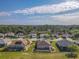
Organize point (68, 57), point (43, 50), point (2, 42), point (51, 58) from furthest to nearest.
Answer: point (2, 42), point (43, 50), point (68, 57), point (51, 58)

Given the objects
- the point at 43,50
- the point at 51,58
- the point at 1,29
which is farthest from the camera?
the point at 1,29

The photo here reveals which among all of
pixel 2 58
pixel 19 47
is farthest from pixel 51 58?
pixel 19 47

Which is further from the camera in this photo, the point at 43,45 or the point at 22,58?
the point at 43,45

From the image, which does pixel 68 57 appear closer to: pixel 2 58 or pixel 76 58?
pixel 76 58

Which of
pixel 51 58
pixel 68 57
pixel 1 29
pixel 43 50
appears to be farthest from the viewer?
pixel 1 29

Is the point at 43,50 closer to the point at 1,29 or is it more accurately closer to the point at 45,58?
the point at 45,58

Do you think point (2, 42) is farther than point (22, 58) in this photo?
Yes

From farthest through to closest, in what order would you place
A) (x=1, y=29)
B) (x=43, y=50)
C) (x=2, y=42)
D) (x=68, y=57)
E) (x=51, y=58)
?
(x=1, y=29), (x=2, y=42), (x=43, y=50), (x=68, y=57), (x=51, y=58)

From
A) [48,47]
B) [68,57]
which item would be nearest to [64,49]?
[48,47]
